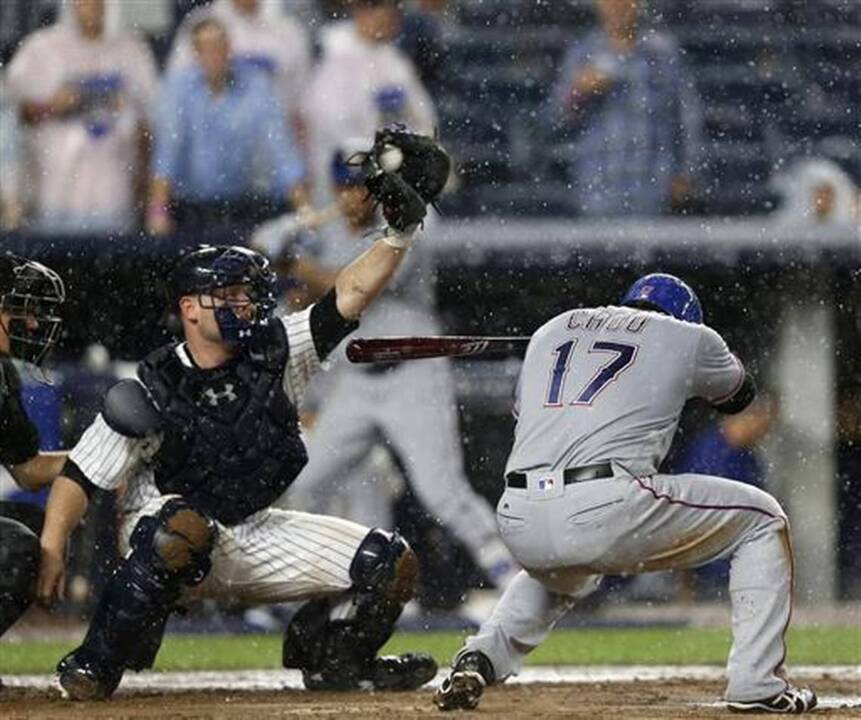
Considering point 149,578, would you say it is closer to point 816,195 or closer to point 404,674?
point 404,674

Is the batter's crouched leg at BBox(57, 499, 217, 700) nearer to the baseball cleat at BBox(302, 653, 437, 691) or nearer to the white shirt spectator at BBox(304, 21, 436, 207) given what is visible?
the baseball cleat at BBox(302, 653, 437, 691)

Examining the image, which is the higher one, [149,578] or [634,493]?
[634,493]

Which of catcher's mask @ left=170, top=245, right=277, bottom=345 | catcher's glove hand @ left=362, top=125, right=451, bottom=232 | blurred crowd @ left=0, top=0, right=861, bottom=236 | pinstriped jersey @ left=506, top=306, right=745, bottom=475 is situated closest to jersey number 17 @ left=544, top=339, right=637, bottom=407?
pinstriped jersey @ left=506, top=306, right=745, bottom=475

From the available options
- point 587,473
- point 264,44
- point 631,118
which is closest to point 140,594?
point 587,473

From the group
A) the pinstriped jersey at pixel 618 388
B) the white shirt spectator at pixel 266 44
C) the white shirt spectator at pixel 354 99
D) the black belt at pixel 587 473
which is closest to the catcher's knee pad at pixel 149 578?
the pinstriped jersey at pixel 618 388

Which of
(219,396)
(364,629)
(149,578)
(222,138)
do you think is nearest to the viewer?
(149,578)

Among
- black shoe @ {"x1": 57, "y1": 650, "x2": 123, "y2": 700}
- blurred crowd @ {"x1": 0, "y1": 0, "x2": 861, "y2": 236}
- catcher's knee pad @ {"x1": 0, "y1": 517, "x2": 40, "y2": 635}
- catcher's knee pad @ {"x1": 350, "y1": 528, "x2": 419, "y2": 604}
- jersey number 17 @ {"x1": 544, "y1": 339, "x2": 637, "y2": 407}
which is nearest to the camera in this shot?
jersey number 17 @ {"x1": 544, "y1": 339, "x2": 637, "y2": 407}

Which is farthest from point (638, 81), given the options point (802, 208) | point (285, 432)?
point (285, 432)
